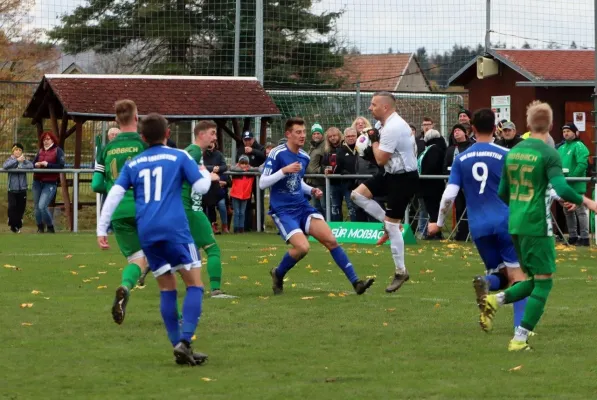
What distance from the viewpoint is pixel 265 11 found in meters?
28.8

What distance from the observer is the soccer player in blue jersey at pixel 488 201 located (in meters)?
9.95

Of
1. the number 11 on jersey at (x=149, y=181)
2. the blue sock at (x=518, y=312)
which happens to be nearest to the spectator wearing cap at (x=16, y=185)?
the blue sock at (x=518, y=312)

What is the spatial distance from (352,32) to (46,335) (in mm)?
19977

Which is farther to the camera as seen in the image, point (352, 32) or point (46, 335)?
point (352, 32)

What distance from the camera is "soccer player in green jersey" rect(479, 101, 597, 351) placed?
8.78 m

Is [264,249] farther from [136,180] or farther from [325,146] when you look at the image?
[136,180]

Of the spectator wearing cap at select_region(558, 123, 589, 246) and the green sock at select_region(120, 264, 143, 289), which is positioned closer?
the green sock at select_region(120, 264, 143, 289)

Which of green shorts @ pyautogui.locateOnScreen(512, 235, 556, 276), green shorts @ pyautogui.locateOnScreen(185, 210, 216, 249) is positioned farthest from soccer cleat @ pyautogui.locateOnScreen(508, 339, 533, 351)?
green shorts @ pyautogui.locateOnScreen(185, 210, 216, 249)

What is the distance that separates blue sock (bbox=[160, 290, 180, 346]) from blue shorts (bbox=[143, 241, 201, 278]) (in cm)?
16

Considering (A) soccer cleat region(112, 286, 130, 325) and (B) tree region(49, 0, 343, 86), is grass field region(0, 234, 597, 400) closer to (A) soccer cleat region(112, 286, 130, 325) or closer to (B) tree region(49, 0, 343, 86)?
(A) soccer cleat region(112, 286, 130, 325)

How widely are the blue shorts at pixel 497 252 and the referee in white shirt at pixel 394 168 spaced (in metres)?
2.89

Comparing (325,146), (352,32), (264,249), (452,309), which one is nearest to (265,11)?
(352,32)

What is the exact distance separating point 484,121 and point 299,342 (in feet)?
7.62

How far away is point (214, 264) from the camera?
12359 millimetres
